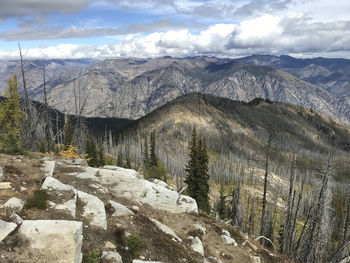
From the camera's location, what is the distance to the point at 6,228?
29.2 ft

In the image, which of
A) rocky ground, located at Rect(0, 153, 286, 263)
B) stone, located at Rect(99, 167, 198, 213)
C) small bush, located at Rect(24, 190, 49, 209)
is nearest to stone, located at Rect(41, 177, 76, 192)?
rocky ground, located at Rect(0, 153, 286, 263)

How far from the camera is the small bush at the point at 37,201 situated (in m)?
12.2

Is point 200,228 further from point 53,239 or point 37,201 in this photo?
point 53,239

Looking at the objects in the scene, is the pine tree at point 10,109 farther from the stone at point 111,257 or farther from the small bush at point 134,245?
the stone at point 111,257

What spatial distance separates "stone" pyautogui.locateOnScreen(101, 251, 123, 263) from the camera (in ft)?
33.6

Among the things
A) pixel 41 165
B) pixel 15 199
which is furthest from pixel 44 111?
pixel 15 199

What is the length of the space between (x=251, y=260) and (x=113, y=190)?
11.9 meters

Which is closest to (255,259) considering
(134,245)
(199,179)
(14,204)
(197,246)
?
(197,246)

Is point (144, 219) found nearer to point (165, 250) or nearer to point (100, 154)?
point (165, 250)

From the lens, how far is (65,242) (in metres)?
8.88

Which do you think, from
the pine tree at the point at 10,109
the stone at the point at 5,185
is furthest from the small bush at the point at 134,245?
the pine tree at the point at 10,109

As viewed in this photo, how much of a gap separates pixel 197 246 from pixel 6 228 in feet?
36.5

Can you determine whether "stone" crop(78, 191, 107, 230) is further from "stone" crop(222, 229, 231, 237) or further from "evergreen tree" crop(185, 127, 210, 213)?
"evergreen tree" crop(185, 127, 210, 213)

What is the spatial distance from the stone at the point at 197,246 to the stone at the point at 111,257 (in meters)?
6.28
